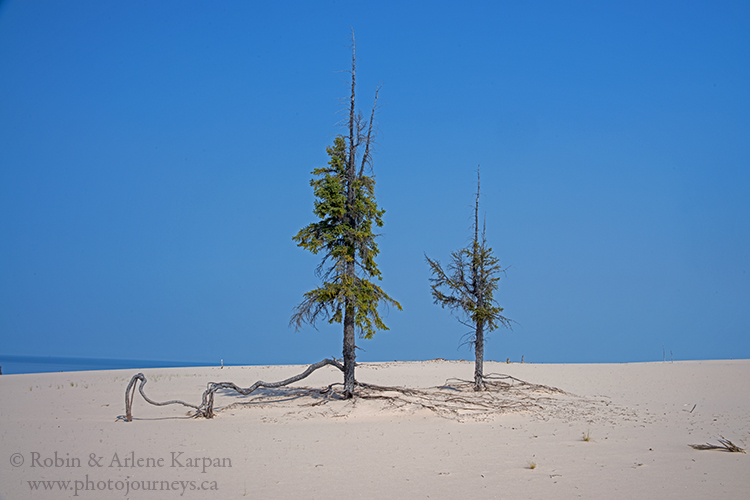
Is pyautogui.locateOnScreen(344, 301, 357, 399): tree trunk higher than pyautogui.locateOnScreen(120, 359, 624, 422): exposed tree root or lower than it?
higher

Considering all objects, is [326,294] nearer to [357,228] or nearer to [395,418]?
[357,228]

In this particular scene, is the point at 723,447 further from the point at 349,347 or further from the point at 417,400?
the point at 349,347

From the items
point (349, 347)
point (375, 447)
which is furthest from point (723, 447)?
point (349, 347)

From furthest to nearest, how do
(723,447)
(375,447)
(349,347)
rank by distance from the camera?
(349,347), (375,447), (723,447)

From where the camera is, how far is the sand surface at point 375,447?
27.2 feet

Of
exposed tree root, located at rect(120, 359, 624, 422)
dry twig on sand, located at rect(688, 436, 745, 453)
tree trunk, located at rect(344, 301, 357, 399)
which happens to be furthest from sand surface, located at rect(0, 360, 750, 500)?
tree trunk, located at rect(344, 301, 357, 399)

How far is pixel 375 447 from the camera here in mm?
11562

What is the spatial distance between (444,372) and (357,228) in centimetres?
1937

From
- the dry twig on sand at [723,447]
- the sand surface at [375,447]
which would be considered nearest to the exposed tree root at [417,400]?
the sand surface at [375,447]

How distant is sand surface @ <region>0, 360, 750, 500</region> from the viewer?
8281 millimetres

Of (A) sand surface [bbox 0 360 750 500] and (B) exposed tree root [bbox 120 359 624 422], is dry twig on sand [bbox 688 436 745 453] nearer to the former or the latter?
(A) sand surface [bbox 0 360 750 500]

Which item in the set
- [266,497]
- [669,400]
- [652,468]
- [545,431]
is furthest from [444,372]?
[266,497]

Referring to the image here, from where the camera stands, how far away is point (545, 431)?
13.4 metres

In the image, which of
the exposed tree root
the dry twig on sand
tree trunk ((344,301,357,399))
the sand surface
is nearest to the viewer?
the sand surface
